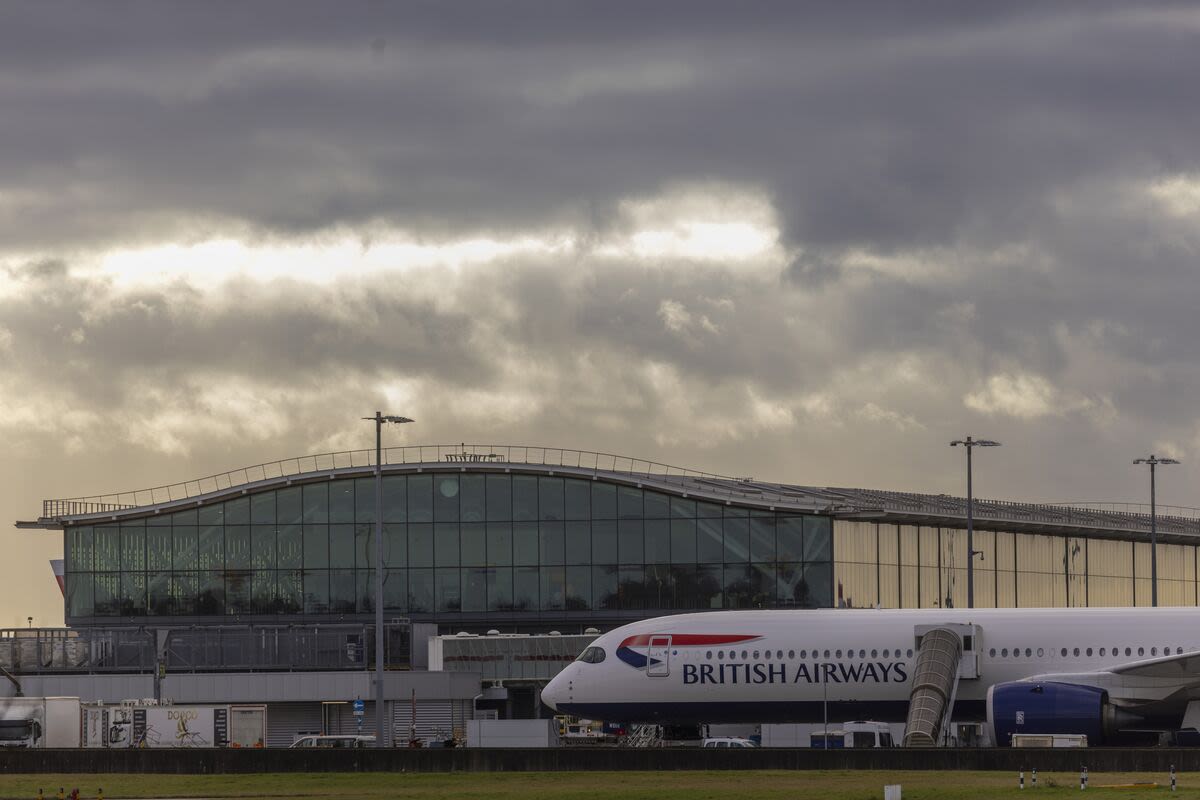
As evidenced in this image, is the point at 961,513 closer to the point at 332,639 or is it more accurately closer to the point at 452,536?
the point at 452,536

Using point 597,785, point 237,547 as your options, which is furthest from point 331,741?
point 237,547

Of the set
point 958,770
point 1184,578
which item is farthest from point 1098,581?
point 958,770

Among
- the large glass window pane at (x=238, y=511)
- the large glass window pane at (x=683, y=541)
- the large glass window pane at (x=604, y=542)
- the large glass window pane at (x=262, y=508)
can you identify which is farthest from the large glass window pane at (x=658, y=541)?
the large glass window pane at (x=238, y=511)

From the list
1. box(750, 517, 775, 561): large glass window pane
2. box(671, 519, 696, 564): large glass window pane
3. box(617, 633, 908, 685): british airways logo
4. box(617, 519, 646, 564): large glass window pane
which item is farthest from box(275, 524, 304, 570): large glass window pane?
box(617, 633, 908, 685): british airways logo

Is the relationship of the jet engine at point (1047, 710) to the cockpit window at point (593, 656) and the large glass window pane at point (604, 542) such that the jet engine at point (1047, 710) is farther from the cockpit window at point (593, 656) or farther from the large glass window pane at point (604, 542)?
the large glass window pane at point (604, 542)

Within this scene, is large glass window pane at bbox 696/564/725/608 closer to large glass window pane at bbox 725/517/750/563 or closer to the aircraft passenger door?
large glass window pane at bbox 725/517/750/563

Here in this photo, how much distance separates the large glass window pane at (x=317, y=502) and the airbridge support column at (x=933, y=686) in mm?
48829

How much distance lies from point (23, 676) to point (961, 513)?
158ft

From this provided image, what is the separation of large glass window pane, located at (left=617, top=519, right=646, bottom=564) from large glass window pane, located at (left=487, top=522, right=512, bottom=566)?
18.3 feet

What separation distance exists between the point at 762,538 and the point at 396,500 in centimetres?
1847

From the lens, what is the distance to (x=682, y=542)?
325 feet

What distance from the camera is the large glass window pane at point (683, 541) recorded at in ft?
325

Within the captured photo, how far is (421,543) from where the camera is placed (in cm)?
10175

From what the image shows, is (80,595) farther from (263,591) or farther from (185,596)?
(263,591)
